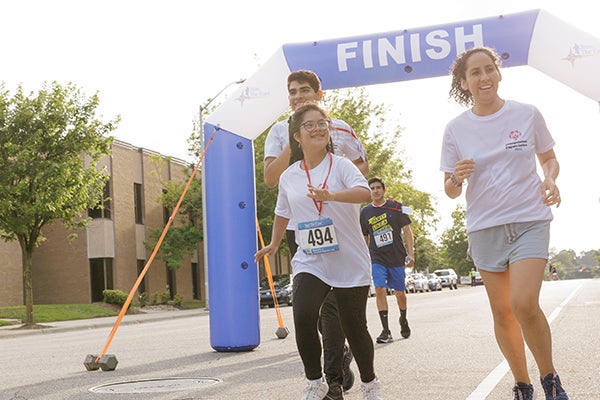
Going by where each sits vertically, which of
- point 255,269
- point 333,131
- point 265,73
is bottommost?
point 255,269

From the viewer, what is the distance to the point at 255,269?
9328 millimetres

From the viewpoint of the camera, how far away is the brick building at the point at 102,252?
36.8 meters

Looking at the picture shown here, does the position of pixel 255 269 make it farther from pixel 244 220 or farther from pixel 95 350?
pixel 95 350

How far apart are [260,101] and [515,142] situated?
4982 mm

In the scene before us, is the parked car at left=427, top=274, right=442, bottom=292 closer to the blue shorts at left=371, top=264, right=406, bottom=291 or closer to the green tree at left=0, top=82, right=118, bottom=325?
the green tree at left=0, top=82, right=118, bottom=325

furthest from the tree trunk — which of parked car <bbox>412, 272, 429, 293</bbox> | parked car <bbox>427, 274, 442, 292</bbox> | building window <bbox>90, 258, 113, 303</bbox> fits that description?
parked car <bbox>427, 274, 442, 292</bbox>

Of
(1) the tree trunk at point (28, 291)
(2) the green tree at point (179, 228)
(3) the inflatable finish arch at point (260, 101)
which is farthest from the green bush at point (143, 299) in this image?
(3) the inflatable finish arch at point (260, 101)

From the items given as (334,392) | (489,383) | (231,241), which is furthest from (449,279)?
(334,392)

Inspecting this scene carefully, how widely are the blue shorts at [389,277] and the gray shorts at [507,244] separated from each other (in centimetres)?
584

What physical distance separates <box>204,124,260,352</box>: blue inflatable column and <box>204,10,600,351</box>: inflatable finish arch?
0.01 metres

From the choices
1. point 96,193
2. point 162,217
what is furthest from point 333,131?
point 162,217

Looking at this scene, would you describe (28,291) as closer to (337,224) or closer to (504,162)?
(337,224)

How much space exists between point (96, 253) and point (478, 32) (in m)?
30.7

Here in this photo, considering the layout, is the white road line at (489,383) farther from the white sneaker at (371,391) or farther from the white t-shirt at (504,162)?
the white t-shirt at (504,162)
